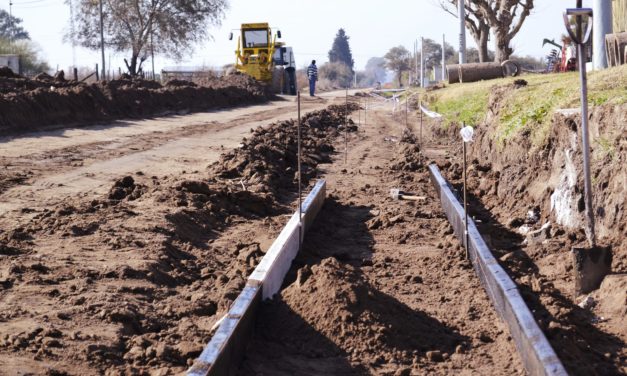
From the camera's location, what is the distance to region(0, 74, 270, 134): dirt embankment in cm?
2166

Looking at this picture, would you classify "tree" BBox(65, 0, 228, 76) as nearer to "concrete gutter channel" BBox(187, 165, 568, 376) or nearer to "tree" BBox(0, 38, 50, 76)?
"tree" BBox(0, 38, 50, 76)

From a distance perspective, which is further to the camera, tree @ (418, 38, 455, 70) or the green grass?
tree @ (418, 38, 455, 70)

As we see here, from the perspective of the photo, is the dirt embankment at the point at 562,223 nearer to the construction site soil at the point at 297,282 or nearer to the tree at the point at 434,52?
the construction site soil at the point at 297,282

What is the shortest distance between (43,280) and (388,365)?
2.93 meters

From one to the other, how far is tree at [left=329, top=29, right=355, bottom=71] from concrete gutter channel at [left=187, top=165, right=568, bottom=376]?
165 m

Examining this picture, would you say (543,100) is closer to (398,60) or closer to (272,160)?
(272,160)

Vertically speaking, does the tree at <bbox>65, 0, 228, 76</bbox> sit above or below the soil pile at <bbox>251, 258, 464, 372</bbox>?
above

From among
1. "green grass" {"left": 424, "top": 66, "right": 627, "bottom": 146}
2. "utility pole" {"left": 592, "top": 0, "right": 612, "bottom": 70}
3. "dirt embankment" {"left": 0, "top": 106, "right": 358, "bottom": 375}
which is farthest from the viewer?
"utility pole" {"left": 592, "top": 0, "right": 612, "bottom": 70}

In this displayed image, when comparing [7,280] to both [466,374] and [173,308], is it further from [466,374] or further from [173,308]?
[466,374]

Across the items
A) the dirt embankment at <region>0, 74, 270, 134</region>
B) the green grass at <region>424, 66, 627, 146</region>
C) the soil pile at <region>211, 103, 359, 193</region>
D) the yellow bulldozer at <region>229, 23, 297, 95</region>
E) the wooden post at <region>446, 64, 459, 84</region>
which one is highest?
the yellow bulldozer at <region>229, 23, 297, 95</region>

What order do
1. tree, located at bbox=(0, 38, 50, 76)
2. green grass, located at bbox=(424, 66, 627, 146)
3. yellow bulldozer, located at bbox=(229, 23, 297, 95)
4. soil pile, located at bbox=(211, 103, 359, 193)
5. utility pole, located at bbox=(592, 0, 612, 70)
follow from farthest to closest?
tree, located at bbox=(0, 38, 50, 76) < yellow bulldozer, located at bbox=(229, 23, 297, 95) < utility pole, located at bbox=(592, 0, 612, 70) < soil pile, located at bbox=(211, 103, 359, 193) < green grass, located at bbox=(424, 66, 627, 146)

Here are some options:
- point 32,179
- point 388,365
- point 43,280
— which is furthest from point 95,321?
point 32,179

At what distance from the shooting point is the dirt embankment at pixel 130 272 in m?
5.26

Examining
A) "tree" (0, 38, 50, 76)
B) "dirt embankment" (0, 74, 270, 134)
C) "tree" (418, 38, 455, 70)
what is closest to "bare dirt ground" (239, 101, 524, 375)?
"dirt embankment" (0, 74, 270, 134)
